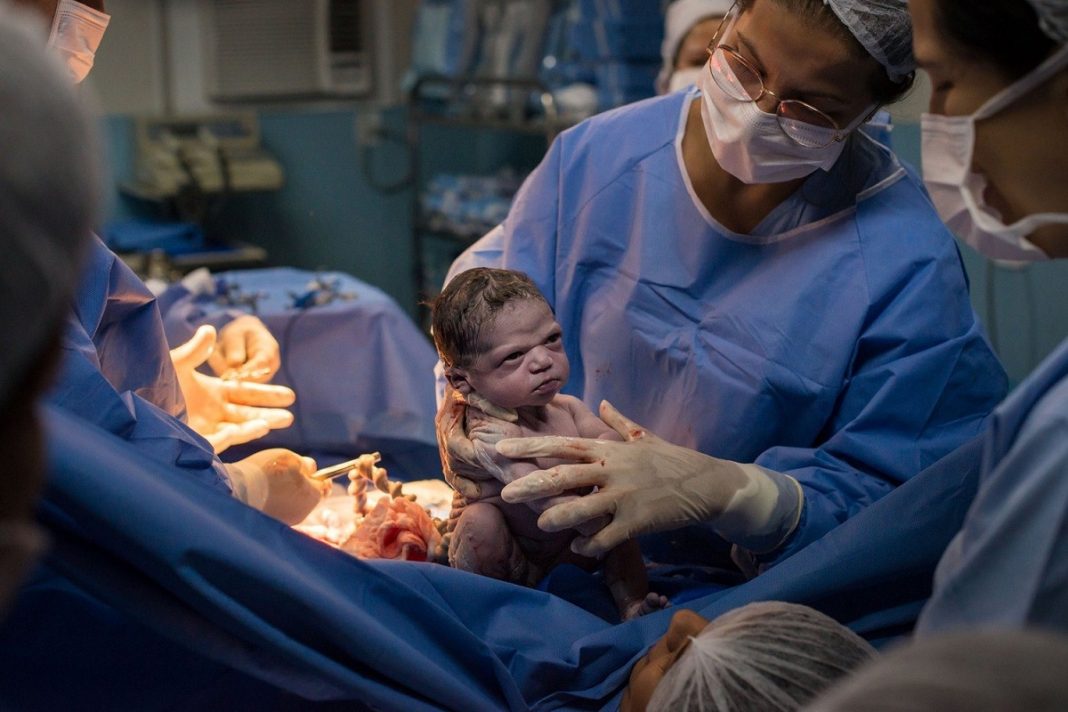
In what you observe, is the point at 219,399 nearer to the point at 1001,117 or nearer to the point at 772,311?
the point at 772,311

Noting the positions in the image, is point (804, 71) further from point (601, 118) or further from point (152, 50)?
point (152, 50)

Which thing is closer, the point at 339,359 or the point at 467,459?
the point at 467,459

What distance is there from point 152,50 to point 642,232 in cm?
411

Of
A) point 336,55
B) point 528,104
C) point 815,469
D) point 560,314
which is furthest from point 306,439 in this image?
point 336,55

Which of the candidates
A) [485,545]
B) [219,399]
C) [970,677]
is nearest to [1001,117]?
[970,677]

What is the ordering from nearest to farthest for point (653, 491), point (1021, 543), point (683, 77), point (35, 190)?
point (35, 190), point (1021, 543), point (653, 491), point (683, 77)

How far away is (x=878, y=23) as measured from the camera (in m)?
1.62

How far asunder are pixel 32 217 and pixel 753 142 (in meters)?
1.28

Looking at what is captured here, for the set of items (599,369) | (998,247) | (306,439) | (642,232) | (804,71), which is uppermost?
(804,71)

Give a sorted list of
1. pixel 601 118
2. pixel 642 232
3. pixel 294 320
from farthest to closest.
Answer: pixel 294 320, pixel 601 118, pixel 642 232

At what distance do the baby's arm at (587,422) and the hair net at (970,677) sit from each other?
1023 millimetres

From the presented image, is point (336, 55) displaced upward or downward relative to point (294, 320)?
upward

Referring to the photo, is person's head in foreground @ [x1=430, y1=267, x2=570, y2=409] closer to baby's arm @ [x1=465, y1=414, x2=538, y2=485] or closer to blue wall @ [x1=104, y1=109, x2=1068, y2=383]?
baby's arm @ [x1=465, y1=414, x2=538, y2=485]

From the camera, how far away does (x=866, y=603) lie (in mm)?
1540
